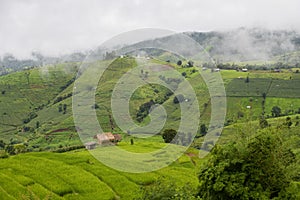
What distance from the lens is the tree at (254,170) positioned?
21422mm

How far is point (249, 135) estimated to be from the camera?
23.6 metres

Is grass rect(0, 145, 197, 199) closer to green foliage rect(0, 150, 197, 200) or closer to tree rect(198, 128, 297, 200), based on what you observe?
green foliage rect(0, 150, 197, 200)

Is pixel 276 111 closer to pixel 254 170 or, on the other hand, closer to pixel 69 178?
pixel 69 178

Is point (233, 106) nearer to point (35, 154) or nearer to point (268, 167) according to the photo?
point (35, 154)

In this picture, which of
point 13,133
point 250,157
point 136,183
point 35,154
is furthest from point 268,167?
point 13,133

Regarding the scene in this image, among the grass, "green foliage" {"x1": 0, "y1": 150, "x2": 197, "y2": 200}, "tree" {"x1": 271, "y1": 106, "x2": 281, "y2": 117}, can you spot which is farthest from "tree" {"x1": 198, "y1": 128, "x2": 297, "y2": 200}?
"tree" {"x1": 271, "y1": 106, "x2": 281, "y2": 117}

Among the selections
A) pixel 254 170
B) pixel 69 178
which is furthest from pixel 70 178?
pixel 254 170

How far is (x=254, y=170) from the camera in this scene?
21.8 meters

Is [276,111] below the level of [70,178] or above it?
below

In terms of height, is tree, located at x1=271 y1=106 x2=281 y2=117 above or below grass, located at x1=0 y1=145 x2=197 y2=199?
below

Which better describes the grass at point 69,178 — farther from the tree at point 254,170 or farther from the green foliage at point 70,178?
the tree at point 254,170

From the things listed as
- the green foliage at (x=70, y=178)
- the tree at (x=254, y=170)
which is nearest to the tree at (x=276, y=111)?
the green foliage at (x=70, y=178)

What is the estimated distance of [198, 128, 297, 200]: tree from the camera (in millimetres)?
21422

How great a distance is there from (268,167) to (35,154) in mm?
32476
